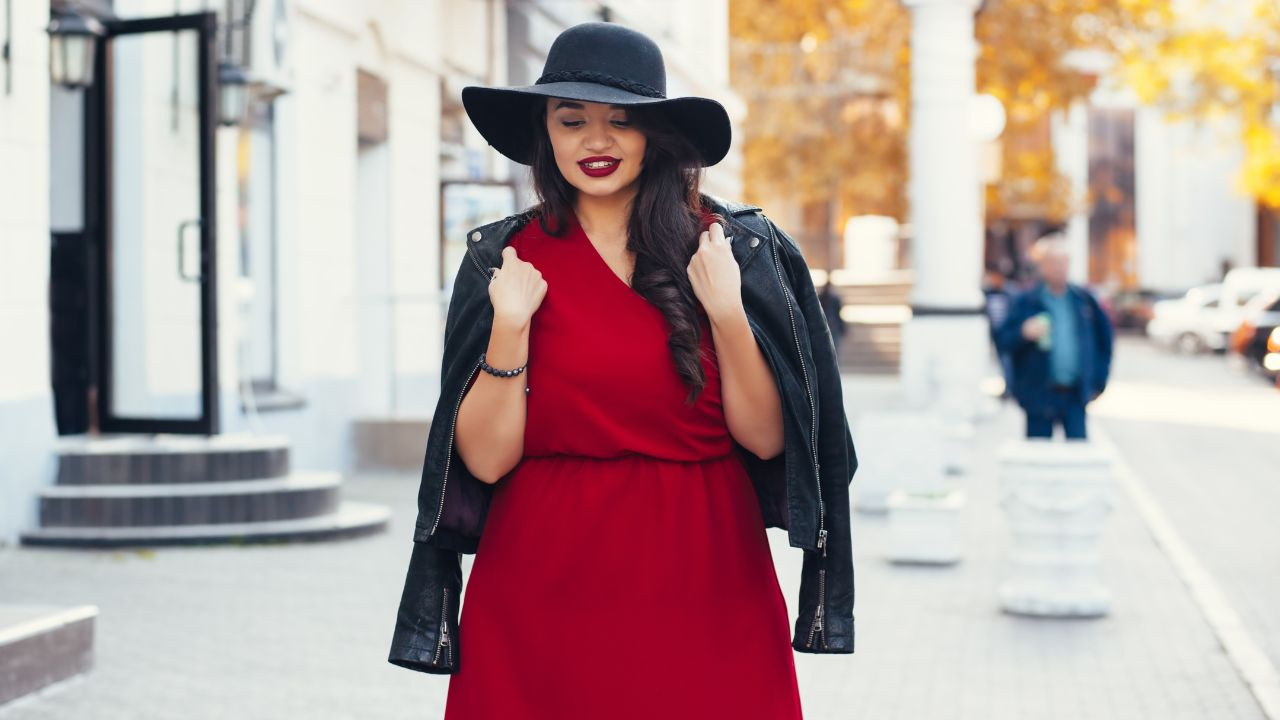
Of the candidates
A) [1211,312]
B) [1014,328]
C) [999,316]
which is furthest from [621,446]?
[1211,312]

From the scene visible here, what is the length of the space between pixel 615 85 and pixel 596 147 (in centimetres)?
11

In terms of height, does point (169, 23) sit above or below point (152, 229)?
above

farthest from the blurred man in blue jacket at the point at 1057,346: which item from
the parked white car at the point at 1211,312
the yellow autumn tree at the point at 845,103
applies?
the parked white car at the point at 1211,312

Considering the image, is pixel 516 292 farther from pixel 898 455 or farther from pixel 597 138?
pixel 898 455

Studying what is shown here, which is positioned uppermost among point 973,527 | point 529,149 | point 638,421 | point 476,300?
point 529,149

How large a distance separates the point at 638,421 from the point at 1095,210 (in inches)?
A: 2658

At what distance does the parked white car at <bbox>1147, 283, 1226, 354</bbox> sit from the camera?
43.1 meters

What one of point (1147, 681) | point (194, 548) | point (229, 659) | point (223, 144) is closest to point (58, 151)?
point (223, 144)

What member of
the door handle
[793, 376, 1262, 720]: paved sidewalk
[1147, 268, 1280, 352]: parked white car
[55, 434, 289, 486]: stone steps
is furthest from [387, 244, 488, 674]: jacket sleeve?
[1147, 268, 1280, 352]: parked white car

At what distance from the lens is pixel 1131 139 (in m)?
69.2

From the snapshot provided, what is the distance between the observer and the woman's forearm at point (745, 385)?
308 cm

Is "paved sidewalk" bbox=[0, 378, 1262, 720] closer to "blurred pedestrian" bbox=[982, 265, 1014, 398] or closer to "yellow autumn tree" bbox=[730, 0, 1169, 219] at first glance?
"blurred pedestrian" bbox=[982, 265, 1014, 398]

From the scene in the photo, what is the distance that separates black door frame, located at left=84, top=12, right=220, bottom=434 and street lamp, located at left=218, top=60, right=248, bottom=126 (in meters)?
0.78

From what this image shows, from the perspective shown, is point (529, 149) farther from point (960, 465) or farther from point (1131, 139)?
point (1131, 139)
